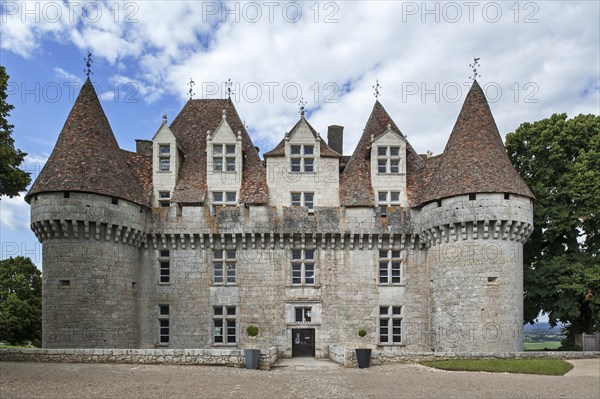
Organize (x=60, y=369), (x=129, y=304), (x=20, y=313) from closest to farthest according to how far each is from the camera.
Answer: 1. (x=60, y=369)
2. (x=129, y=304)
3. (x=20, y=313)

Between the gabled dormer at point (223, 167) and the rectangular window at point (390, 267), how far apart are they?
25.1 ft

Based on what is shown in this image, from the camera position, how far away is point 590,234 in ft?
94.5

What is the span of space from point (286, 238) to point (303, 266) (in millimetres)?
1574

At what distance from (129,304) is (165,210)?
4.72m

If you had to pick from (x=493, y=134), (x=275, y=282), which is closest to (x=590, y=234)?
(x=493, y=134)

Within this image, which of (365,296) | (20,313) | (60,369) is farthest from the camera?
(20,313)

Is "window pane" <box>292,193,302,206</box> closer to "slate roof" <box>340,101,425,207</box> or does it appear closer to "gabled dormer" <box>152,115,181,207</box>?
"slate roof" <box>340,101,425,207</box>

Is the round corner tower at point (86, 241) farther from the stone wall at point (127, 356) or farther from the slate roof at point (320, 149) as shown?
the slate roof at point (320, 149)

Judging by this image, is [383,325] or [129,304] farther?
[383,325]

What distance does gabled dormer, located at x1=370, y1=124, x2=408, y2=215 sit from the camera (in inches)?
1115

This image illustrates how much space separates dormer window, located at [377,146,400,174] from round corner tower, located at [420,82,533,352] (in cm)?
274

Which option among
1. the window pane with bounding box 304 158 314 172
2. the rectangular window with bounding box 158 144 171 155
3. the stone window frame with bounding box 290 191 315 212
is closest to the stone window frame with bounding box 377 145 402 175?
the window pane with bounding box 304 158 314 172

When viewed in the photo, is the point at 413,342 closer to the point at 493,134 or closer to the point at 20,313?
the point at 493,134

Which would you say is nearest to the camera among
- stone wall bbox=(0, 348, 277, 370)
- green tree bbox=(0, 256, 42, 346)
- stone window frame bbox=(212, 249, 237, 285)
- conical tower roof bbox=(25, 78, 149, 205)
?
stone wall bbox=(0, 348, 277, 370)
